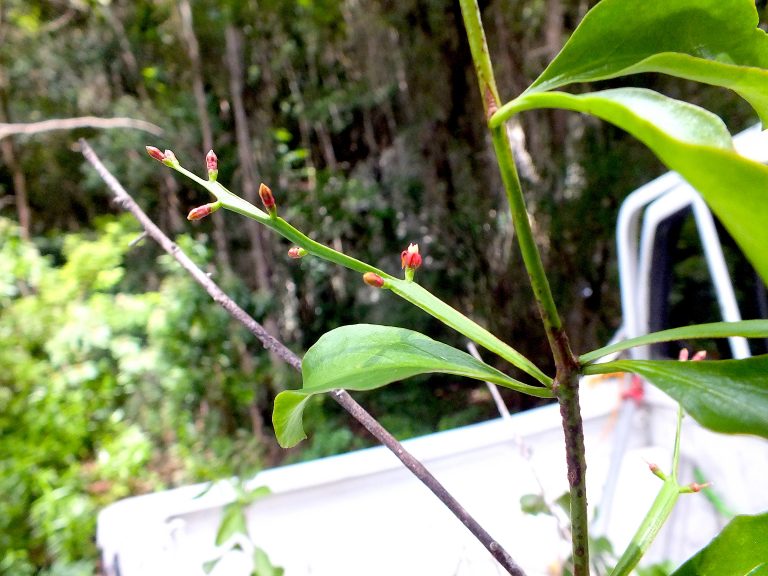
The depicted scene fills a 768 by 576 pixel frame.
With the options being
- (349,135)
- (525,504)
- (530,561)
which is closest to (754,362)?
(525,504)

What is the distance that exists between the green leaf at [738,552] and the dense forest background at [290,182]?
1.62 metres

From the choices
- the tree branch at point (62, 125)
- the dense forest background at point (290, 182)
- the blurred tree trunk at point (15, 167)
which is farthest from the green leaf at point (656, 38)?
the blurred tree trunk at point (15, 167)

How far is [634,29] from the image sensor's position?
0.57 feet

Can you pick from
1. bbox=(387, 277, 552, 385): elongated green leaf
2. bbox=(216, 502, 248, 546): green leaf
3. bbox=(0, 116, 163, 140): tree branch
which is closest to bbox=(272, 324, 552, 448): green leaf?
bbox=(387, 277, 552, 385): elongated green leaf

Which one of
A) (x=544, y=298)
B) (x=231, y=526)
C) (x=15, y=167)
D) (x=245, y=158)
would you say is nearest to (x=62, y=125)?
(x=245, y=158)

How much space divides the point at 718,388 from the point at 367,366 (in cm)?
13

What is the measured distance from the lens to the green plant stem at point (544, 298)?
6.7 inches

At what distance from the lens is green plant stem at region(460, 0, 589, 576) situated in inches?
6.7

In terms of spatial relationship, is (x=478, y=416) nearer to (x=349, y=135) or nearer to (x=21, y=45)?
(x=349, y=135)

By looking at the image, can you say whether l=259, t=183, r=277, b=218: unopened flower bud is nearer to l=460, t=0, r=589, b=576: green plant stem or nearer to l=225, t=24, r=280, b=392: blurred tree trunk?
l=460, t=0, r=589, b=576: green plant stem

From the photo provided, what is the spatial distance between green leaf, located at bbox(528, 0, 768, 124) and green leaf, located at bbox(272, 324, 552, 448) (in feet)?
0.37

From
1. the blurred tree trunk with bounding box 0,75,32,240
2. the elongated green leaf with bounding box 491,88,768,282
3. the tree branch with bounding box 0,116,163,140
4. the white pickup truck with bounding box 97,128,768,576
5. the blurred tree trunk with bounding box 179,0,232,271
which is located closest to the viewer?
the elongated green leaf with bounding box 491,88,768,282

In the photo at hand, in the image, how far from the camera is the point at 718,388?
6.7 inches

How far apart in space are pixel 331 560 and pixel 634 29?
761 millimetres
